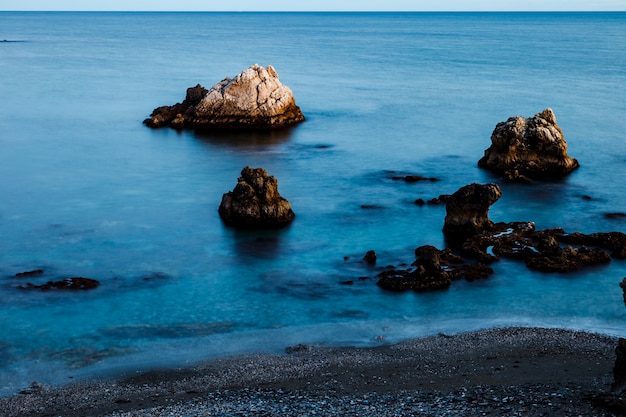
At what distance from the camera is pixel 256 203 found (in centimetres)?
4447

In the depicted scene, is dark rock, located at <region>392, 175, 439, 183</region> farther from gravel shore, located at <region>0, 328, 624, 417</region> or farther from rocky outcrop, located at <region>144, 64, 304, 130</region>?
gravel shore, located at <region>0, 328, 624, 417</region>

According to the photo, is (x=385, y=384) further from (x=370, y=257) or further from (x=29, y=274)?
(x=29, y=274)

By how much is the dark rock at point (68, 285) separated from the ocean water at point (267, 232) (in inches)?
30.0

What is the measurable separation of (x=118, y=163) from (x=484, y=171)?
26.3 m

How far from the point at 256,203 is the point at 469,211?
11223 millimetres

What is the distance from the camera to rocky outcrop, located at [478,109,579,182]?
181ft

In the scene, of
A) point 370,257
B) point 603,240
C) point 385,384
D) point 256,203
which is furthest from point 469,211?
point 385,384

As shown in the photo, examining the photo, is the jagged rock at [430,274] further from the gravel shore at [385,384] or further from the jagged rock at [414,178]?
the jagged rock at [414,178]

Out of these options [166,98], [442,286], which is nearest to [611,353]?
[442,286]

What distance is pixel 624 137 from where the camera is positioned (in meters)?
69.1

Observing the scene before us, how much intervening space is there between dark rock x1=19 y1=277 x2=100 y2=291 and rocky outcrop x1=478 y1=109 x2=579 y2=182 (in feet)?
96.5

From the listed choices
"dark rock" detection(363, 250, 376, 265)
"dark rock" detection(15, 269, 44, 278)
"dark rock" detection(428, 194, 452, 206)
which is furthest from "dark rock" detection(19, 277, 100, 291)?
"dark rock" detection(428, 194, 452, 206)

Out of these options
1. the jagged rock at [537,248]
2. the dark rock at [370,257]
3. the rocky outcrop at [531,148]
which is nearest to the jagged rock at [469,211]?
the jagged rock at [537,248]

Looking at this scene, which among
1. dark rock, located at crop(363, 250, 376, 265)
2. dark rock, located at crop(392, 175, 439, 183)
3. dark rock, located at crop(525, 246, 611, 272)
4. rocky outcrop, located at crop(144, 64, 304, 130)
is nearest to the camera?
dark rock, located at crop(525, 246, 611, 272)
